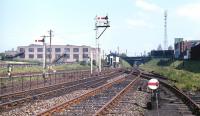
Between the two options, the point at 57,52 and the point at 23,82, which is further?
the point at 57,52

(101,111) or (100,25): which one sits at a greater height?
(100,25)

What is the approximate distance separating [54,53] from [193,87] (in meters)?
159

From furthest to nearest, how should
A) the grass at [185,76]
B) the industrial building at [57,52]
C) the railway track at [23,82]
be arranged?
the industrial building at [57,52], the grass at [185,76], the railway track at [23,82]

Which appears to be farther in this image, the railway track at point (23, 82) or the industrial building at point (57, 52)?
the industrial building at point (57, 52)

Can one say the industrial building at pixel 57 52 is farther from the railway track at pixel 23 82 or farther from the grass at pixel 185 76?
the railway track at pixel 23 82

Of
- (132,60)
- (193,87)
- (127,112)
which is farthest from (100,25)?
(132,60)

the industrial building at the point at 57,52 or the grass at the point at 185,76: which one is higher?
the industrial building at the point at 57,52

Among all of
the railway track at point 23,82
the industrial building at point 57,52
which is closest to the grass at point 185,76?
the railway track at point 23,82

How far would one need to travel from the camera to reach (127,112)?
1683cm

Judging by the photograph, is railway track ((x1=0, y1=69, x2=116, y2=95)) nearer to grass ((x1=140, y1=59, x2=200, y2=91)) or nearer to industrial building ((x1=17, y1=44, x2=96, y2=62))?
grass ((x1=140, y1=59, x2=200, y2=91))

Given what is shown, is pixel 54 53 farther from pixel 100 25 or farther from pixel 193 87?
pixel 193 87

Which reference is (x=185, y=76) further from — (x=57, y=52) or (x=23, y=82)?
(x=57, y=52)

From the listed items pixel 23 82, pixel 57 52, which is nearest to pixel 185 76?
pixel 23 82

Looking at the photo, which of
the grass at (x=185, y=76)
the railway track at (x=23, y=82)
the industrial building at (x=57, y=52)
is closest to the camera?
the railway track at (x=23, y=82)
